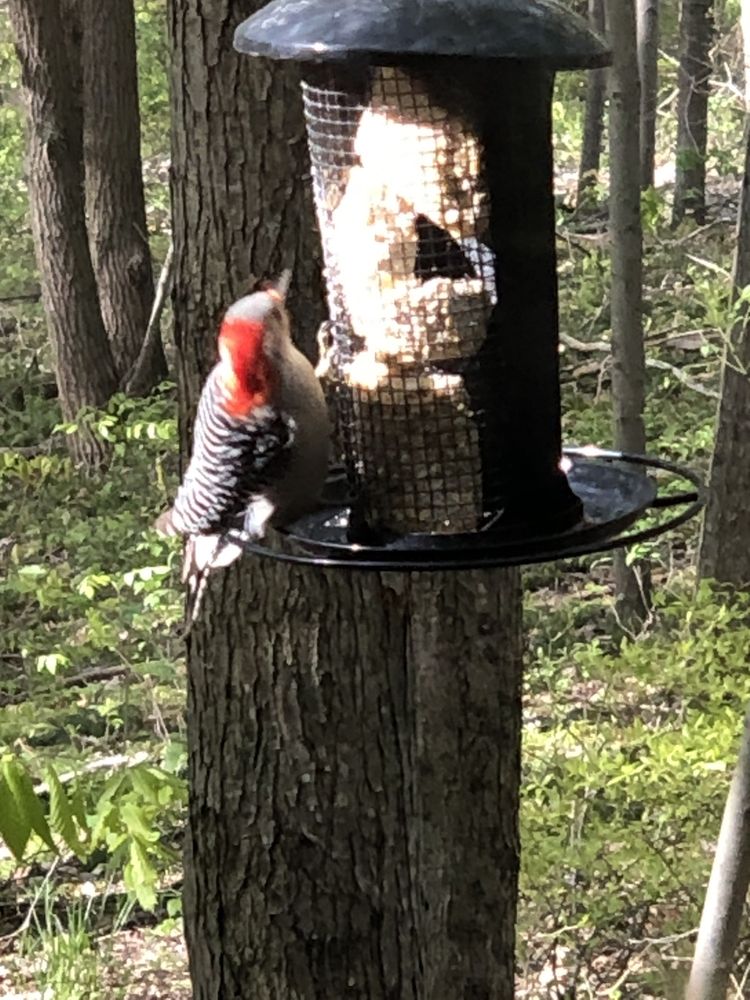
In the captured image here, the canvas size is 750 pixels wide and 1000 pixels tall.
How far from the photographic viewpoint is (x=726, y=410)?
4879mm

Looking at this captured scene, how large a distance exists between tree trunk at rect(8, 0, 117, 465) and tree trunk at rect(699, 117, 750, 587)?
432cm

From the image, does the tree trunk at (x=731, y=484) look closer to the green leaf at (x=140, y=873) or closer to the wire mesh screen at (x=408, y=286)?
the green leaf at (x=140, y=873)

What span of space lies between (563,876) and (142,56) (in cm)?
908

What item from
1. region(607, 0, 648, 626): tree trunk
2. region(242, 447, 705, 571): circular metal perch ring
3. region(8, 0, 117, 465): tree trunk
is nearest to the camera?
region(242, 447, 705, 571): circular metal perch ring

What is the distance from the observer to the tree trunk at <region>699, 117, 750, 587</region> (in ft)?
15.9

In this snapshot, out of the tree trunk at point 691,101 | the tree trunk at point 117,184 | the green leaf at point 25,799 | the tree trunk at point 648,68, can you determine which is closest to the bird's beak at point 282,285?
the green leaf at point 25,799

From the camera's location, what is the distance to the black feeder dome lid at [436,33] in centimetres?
154

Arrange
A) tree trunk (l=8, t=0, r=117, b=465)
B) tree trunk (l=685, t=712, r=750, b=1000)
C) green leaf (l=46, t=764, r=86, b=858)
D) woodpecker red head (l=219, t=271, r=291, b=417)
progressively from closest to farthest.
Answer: woodpecker red head (l=219, t=271, r=291, b=417) → green leaf (l=46, t=764, r=86, b=858) → tree trunk (l=685, t=712, r=750, b=1000) → tree trunk (l=8, t=0, r=117, b=465)

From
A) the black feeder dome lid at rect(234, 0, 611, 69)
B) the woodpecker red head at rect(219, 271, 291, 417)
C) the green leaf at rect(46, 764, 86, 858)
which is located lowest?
the green leaf at rect(46, 764, 86, 858)

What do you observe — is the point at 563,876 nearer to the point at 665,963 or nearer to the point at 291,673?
the point at 665,963

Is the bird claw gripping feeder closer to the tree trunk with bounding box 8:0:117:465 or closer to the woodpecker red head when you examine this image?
the woodpecker red head

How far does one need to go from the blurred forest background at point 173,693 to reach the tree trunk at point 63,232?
0.04 m

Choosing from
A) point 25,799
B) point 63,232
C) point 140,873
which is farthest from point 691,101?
point 25,799

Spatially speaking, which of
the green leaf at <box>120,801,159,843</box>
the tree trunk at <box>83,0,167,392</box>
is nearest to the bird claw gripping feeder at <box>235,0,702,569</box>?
the green leaf at <box>120,801,159,843</box>
